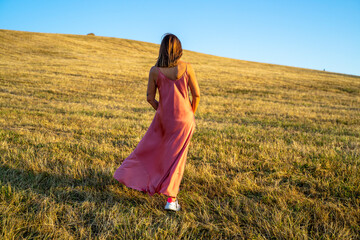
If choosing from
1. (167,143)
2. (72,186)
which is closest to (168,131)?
(167,143)

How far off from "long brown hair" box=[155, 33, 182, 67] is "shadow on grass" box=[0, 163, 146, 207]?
1879 mm

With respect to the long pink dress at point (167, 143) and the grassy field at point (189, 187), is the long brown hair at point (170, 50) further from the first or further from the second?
the grassy field at point (189, 187)

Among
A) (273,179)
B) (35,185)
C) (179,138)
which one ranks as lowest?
(35,185)

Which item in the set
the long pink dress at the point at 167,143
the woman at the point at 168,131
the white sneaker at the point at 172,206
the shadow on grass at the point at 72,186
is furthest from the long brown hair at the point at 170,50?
the shadow on grass at the point at 72,186

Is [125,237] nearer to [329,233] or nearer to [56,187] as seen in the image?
[56,187]

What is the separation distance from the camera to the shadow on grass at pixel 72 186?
10.6 ft

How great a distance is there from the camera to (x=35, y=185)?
3531mm

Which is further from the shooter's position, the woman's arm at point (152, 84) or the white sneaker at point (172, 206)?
the woman's arm at point (152, 84)

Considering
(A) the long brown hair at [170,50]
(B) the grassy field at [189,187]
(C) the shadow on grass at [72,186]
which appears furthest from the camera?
(C) the shadow on grass at [72,186]

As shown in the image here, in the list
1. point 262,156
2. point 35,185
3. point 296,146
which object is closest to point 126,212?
point 35,185

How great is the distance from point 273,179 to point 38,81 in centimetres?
1856

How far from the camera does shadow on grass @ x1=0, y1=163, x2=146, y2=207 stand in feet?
10.6

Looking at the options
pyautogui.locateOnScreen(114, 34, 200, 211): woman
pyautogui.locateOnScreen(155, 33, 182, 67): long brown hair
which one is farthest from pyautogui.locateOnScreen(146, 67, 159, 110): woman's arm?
pyautogui.locateOnScreen(155, 33, 182, 67): long brown hair

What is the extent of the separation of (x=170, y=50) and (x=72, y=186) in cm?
241
